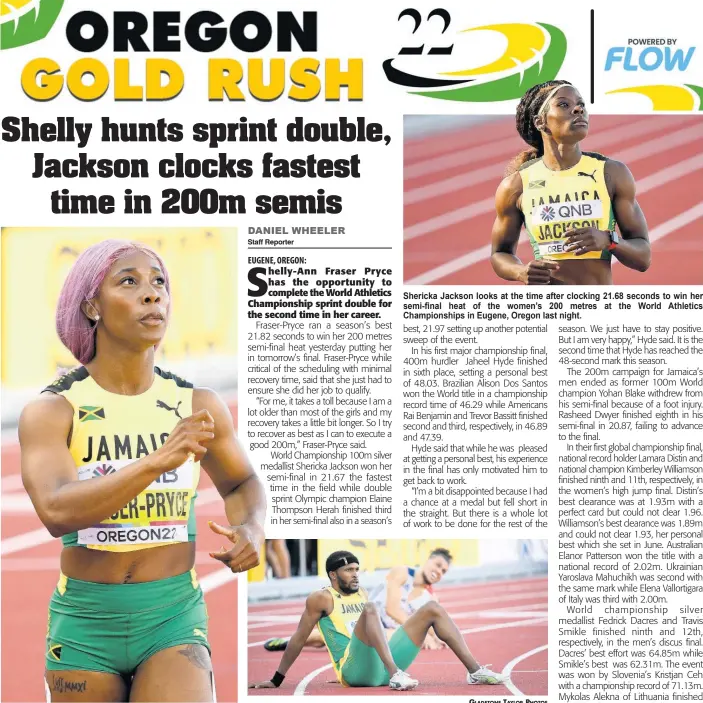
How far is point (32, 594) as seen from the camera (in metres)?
4.38

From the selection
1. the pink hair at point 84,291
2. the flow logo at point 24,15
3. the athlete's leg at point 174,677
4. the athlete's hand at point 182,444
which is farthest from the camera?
the flow logo at point 24,15

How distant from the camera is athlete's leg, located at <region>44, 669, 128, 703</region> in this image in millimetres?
3807

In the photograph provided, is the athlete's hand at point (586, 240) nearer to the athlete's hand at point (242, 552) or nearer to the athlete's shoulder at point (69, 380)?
the athlete's hand at point (242, 552)

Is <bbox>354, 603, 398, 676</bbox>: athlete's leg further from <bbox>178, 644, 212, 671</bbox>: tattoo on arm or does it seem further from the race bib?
the race bib

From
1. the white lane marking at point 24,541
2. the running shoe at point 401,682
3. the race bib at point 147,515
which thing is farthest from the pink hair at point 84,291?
the running shoe at point 401,682

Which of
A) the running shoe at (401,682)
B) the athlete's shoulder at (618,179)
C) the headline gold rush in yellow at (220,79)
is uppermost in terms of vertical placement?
the headline gold rush in yellow at (220,79)

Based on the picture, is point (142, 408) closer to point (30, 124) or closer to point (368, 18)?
point (30, 124)

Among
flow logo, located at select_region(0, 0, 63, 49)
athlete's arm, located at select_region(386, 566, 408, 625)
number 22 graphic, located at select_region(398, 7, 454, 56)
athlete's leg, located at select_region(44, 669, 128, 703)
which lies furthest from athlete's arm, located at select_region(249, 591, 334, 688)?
flow logo, located at select_region(0, 0, 63, 49)

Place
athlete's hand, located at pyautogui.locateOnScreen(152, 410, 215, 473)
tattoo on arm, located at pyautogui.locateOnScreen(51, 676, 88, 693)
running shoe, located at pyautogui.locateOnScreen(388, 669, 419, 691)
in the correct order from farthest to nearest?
running shoe, located at pyautogui.locateOnScreen(388, 669, 419, 691)
tattoo on arm, located at pyautogui.locateOnScreen(51, 676, 88, 693)
athlete's hand, located at pyautogui.locateOnScreen(152, 410, 215, 473)

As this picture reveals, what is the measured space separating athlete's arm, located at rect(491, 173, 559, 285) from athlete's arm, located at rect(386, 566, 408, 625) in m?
1.44

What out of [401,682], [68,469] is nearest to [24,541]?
[68,469]

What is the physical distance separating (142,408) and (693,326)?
2.52 metres

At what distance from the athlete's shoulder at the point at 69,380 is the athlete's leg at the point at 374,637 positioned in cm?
165

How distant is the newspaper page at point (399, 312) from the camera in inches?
172
